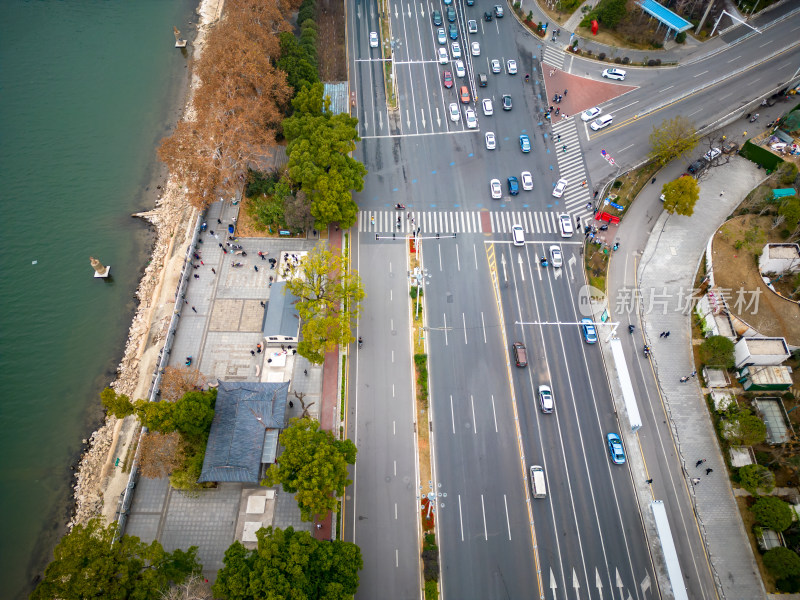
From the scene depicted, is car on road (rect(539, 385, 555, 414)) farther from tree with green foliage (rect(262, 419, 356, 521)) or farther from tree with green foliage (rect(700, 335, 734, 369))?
tree with green foliage (rect(262, 419, 356, 521))

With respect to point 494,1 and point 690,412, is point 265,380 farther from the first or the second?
point 494,1

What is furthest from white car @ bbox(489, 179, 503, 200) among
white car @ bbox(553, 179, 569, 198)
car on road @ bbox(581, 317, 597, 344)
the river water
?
the river water

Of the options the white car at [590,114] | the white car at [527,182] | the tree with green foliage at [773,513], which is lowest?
the tree with green foliage at [773,513]

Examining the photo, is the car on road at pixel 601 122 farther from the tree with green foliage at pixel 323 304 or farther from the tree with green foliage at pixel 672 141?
the tree with green foliage at pixel 323 304

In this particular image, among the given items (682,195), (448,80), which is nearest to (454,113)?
(448,80)

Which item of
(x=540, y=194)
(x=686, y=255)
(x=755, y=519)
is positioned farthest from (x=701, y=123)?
(x=755, y=519)

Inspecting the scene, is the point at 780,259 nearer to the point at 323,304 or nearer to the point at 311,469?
the point at 323,304

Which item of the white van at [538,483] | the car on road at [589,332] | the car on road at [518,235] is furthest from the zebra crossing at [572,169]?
the white van at [538,483]
